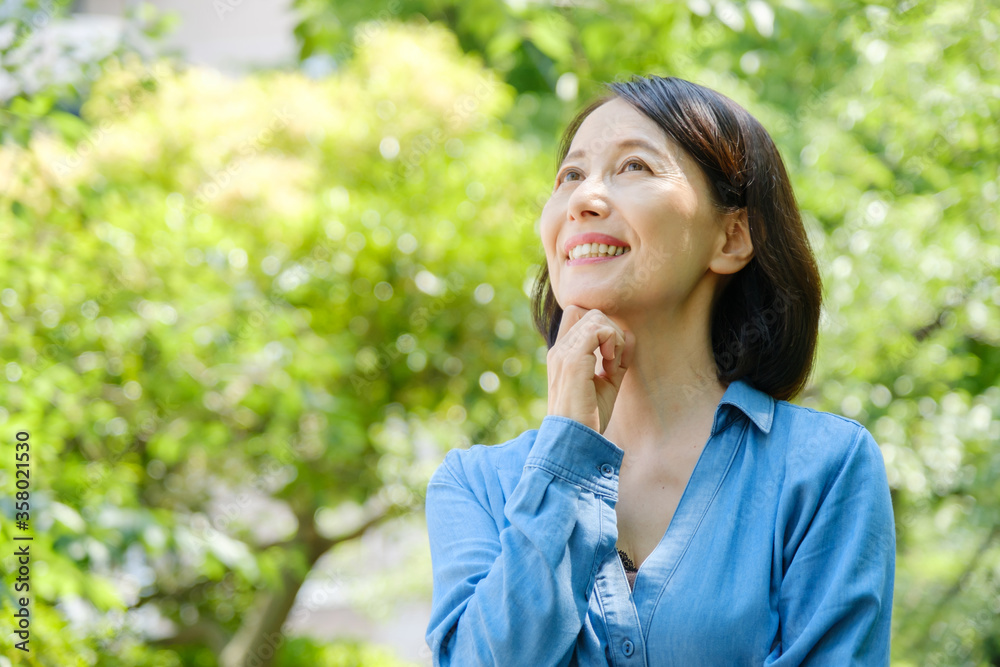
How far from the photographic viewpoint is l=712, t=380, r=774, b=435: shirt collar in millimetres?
1311

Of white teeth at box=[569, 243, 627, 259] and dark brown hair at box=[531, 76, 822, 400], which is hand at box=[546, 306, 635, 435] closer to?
white teeth at box=[569, 243, 627, 259]

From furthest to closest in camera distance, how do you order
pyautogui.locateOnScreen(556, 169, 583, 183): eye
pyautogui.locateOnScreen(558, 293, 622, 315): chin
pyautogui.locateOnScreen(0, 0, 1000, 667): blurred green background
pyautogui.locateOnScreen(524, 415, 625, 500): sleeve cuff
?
1. pyautogui.locateOnScreen(0, 0, 1000, 667): blurred green background
2. pyautogui.locateOnScreen(556, 169, 583, 183): eye
3. pyautogui.locateOnScreen(558, 293, 622, 315): chin
4. pyautogui.locateOnScreen(524, 415, 625, 500): sleeve cuff

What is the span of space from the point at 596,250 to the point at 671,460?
34cm

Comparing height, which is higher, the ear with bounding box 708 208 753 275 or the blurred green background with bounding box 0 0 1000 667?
the ear with bounding box 708 208 753 275

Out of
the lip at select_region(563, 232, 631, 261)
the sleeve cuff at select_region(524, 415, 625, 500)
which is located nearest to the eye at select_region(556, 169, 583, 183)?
the lip at select_region(563, 232, 631, 261)

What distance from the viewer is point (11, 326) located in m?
2.98

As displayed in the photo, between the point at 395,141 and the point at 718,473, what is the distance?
2.94m

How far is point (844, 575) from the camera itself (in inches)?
43.5

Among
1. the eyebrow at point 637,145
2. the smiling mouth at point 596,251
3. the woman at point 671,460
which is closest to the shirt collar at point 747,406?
the woman at point 671,460

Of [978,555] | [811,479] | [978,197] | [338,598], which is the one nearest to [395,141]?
[978,197]

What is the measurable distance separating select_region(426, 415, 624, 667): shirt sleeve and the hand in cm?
4

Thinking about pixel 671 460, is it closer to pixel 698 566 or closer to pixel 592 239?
pixel 698 566

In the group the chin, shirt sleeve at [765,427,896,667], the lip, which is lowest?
shirt sleeve at [765,427,896,667]

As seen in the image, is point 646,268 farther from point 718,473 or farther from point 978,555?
point 978,555
